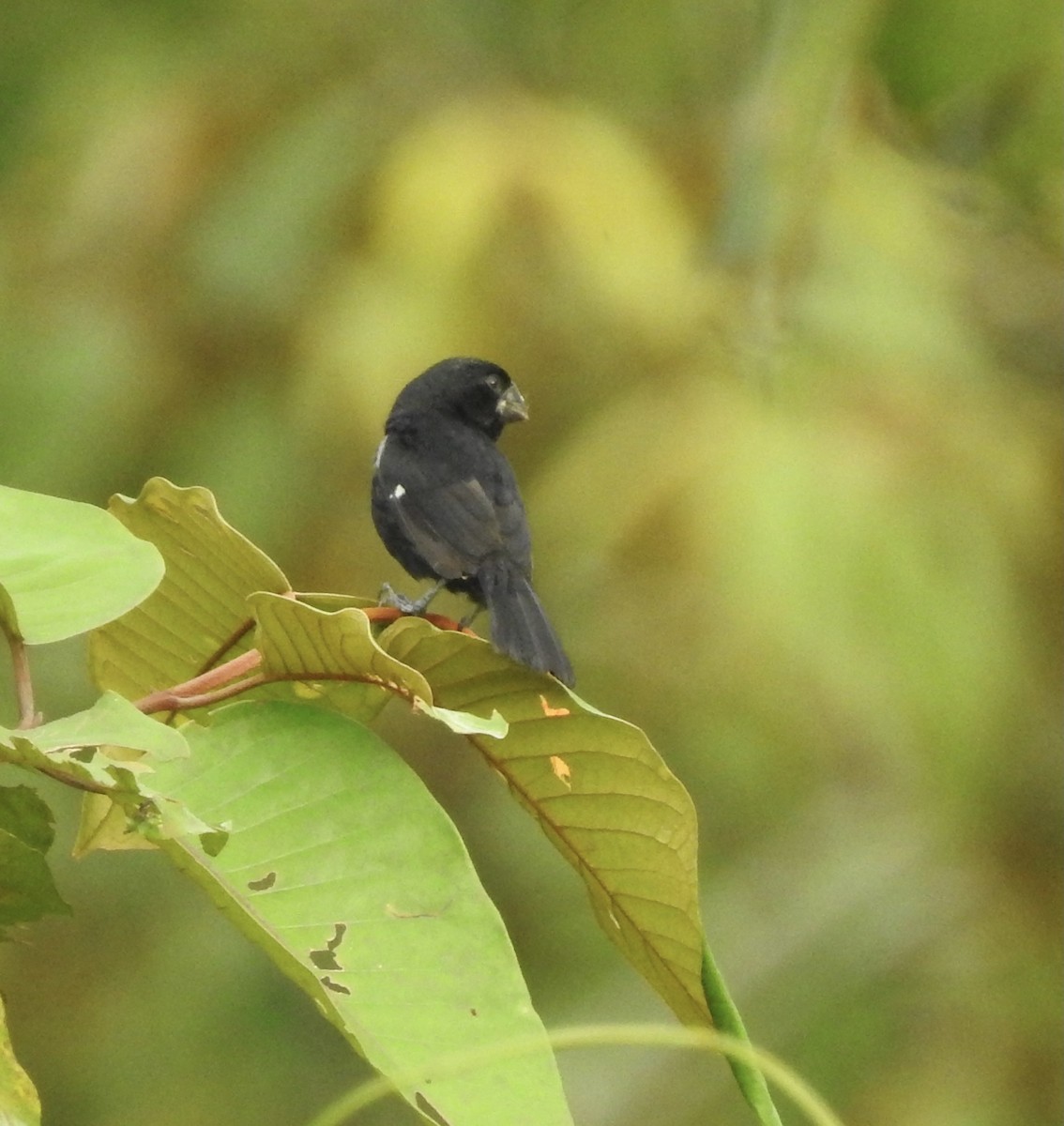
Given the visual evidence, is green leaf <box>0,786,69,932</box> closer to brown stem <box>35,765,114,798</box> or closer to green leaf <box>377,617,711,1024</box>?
brown stem <box>35,765,114,798</box>

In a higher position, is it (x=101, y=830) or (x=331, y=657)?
(x=331, y=657)

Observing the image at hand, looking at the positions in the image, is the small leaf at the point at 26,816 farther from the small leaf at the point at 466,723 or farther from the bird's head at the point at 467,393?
the bird's head at the point at 467,393

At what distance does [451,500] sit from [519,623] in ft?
1.82

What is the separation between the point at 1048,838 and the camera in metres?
3.04

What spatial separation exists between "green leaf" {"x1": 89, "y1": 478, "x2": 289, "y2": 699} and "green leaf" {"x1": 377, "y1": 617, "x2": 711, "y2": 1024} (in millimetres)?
127

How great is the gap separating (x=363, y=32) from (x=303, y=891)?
9.91 ft

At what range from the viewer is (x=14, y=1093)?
784 millimetres

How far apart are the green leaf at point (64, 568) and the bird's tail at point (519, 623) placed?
9.0 inches

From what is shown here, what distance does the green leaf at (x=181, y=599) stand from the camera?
3.40ft

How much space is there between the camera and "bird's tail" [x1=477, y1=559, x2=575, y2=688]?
123cm

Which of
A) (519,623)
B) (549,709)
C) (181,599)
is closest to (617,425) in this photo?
(519,623)

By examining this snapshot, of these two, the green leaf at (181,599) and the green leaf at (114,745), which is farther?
the green leaf at (181,599)

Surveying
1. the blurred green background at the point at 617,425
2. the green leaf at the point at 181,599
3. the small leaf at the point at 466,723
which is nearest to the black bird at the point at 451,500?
the blurred green background at the point at 617,425

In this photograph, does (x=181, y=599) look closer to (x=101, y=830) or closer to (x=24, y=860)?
(x=101, y=830)
